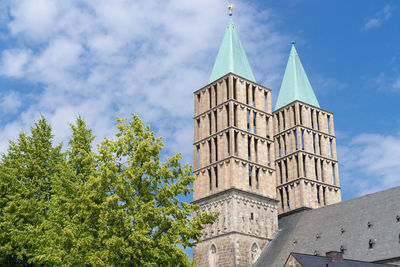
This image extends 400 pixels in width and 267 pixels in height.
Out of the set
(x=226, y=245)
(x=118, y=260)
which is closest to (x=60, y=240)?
(x=118, y=260)

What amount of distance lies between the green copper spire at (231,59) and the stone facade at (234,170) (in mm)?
1150

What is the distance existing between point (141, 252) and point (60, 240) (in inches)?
181

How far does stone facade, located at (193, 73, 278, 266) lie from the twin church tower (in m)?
0.09

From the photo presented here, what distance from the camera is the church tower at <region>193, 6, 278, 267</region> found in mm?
52062

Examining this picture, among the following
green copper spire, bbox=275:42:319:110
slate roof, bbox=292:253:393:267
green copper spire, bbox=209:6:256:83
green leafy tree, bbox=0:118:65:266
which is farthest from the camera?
green copper spire, bbox=275:42:319:110

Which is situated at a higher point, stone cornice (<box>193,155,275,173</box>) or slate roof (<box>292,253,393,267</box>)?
stone cornice (<box>193,155,275,173</box>)

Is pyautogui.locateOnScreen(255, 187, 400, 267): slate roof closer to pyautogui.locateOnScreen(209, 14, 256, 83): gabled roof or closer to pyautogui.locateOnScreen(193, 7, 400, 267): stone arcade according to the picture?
pyautogui.locateOnScreen(193, 7, 400, 267): stone arcade

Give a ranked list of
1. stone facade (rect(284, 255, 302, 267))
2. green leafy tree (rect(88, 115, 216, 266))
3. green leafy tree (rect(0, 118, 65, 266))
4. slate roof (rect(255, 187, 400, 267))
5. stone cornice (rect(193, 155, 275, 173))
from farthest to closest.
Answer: stone cornice (rect(193, 155, 275, 173)) → slate roof (rect(255, 187, 400, 267)) → stone facade (rect(284, 255, 302, 267)) → green leafy tree (rect(0, 118, 65, 266)) → green leafy tree (rect(88, 115, 216, 266))

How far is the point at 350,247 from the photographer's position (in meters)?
46.3

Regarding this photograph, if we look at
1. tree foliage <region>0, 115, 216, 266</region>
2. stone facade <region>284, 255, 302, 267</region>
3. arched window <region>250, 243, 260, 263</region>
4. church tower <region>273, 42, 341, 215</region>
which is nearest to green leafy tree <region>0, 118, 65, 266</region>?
tree foliage <region>0, 115, 216, 266</region>

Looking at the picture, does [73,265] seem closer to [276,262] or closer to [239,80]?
[276,262]

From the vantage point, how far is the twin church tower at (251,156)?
52.6 meters

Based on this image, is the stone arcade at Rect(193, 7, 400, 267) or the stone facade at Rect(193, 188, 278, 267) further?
the stone facade at Rect(193, 188, 278, 267)

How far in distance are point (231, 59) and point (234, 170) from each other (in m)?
12.6
